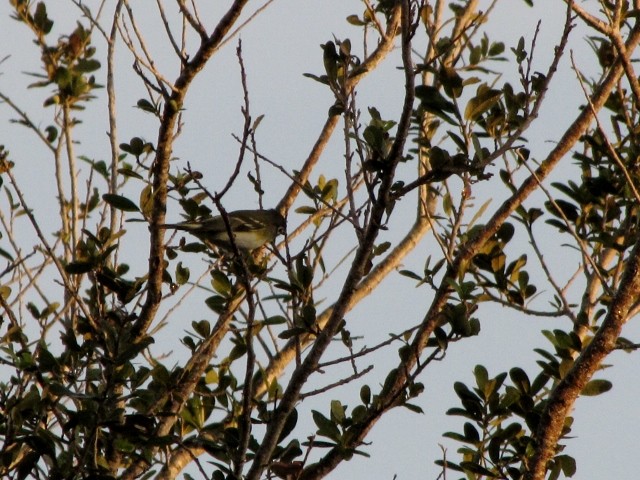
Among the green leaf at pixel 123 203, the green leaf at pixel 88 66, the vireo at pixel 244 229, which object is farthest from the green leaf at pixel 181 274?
the green leaf at pixel 88 66

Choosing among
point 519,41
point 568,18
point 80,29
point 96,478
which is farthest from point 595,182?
point 80,29

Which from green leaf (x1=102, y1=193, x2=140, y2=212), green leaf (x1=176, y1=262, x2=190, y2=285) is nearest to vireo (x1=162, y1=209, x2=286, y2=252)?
green leaf (x1=176, y1=262, x2=190, y2=285)

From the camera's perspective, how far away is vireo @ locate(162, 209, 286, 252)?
5.08 meters

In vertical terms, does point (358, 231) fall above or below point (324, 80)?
below

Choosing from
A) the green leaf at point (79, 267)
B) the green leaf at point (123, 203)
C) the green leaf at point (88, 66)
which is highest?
the green leaf at point (88, 66)

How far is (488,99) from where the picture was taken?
3.32 metres

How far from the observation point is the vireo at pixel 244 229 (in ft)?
16.7

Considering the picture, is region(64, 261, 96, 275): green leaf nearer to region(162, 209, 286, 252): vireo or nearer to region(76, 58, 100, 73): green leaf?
region(162, 209, 286, 252): vireo

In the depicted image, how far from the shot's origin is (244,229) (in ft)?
23.2

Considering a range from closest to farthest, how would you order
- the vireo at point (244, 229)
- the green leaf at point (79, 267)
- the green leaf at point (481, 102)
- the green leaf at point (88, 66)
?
the green leaf at point (481, 102), the green leaf at point (79, 267), the green leaf at point (88, 66), the vireo at point (244, 229)

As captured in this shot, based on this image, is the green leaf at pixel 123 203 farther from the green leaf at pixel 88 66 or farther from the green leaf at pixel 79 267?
the green leaf at pixel 88 66

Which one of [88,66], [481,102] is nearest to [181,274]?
[88,66]

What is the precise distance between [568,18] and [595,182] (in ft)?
4.83

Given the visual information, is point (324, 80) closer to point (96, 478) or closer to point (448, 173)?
point (448, 173)
